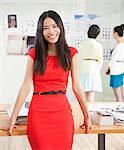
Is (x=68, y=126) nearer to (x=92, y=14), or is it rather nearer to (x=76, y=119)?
(x=76, y=119)

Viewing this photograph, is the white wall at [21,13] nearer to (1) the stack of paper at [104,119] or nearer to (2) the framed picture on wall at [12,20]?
(2) the framed picture on wall at [12,20]

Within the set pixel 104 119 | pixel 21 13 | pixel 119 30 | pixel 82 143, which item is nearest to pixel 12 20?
pixel 21 13

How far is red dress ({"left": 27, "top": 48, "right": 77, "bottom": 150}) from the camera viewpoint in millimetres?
2105

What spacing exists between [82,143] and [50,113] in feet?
7.74

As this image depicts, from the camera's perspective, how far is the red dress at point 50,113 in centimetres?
211

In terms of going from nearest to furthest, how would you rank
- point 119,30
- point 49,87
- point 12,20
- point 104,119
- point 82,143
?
1. point 49,87
2. point 104,119
3. point 82,143
4. point 119,30
5. point 12,20

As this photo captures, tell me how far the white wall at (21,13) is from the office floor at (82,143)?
→ 5.46 ft

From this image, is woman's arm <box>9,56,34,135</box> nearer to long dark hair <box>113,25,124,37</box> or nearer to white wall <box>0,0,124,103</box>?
long dark hair <box>113,25,124,37</box>

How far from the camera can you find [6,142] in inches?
174

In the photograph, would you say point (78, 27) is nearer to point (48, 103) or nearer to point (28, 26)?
point (28, 26)

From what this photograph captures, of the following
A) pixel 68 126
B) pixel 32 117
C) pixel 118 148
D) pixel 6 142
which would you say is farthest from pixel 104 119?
pixel 6 142

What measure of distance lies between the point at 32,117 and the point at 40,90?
17cm

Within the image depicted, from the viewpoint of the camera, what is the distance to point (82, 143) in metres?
4.38

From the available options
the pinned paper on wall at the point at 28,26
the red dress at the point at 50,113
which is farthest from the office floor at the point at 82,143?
the pinned paper on wall at the point at 28,26
